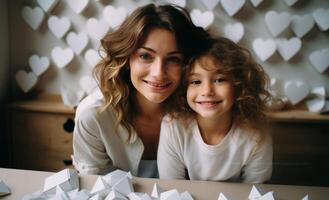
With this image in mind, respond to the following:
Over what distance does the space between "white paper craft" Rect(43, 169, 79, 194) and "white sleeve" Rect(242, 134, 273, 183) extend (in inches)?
18.3

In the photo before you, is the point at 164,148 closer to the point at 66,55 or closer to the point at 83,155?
the point at 83,155

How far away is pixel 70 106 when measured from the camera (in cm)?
141

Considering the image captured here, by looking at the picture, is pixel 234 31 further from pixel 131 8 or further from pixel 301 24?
pixel 131 8

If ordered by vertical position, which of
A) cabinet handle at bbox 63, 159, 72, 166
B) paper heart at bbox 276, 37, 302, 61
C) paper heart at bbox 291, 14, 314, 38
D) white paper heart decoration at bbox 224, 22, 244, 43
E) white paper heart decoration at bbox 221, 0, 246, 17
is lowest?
cabinet handle at bbox 63, 159, 72, 166

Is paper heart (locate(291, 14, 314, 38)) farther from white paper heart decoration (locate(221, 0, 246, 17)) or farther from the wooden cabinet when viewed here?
the wooden cabinet

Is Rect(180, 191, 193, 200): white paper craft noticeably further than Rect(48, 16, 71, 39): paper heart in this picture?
No

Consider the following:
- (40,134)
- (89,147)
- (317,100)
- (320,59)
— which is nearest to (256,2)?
(320,59)

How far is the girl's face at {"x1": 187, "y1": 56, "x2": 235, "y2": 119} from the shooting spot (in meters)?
0.82

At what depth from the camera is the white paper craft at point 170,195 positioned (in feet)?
2.15

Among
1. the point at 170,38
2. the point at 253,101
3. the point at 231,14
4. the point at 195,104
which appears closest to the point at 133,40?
the point at 170,38

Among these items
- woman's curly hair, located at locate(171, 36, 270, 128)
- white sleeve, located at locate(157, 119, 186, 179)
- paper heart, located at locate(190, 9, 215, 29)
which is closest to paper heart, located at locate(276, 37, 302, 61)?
paper heart, located at locate(190, 9, 215, 29)

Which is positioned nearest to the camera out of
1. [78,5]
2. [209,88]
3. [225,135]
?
[209,88]

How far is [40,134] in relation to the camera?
1.44m

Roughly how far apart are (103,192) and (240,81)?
17.2 inches
